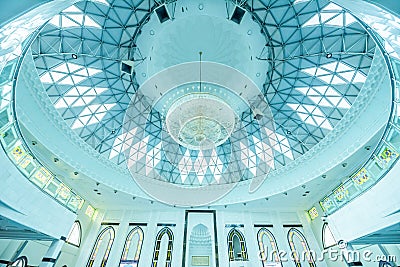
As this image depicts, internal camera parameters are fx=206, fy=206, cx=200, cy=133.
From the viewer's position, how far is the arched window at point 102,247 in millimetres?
27828

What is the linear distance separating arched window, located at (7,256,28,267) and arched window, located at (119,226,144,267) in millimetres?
10411

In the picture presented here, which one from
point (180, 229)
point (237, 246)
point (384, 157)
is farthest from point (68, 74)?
point (237, 246)

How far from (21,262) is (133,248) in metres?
12.7

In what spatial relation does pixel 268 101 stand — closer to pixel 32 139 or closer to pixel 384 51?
pixel 384 51

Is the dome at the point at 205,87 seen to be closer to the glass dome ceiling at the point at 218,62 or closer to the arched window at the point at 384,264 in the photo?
the glass dome ceiling at the point at 218,62

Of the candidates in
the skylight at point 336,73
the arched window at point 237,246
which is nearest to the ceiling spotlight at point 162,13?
the skylight at point 336,73

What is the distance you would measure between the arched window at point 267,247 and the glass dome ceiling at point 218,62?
909 centimetres

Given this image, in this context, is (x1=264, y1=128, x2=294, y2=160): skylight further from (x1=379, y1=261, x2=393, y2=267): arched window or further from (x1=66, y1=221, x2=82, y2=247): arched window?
(x1=66, y1=221, x2=82, y2=247): arched window

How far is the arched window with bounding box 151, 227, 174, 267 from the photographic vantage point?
28.4 m

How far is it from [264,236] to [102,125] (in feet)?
94.6

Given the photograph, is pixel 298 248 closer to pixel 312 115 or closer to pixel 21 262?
pixel 312 115

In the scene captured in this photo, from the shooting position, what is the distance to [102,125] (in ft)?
92.4

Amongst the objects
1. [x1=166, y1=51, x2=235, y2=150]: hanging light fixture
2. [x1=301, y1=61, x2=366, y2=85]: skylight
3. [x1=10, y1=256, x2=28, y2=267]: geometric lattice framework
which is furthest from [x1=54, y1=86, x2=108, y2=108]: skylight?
[x1=301, y1=61, x2=366, y2=85]: skylight

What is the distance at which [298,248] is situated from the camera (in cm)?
2961
